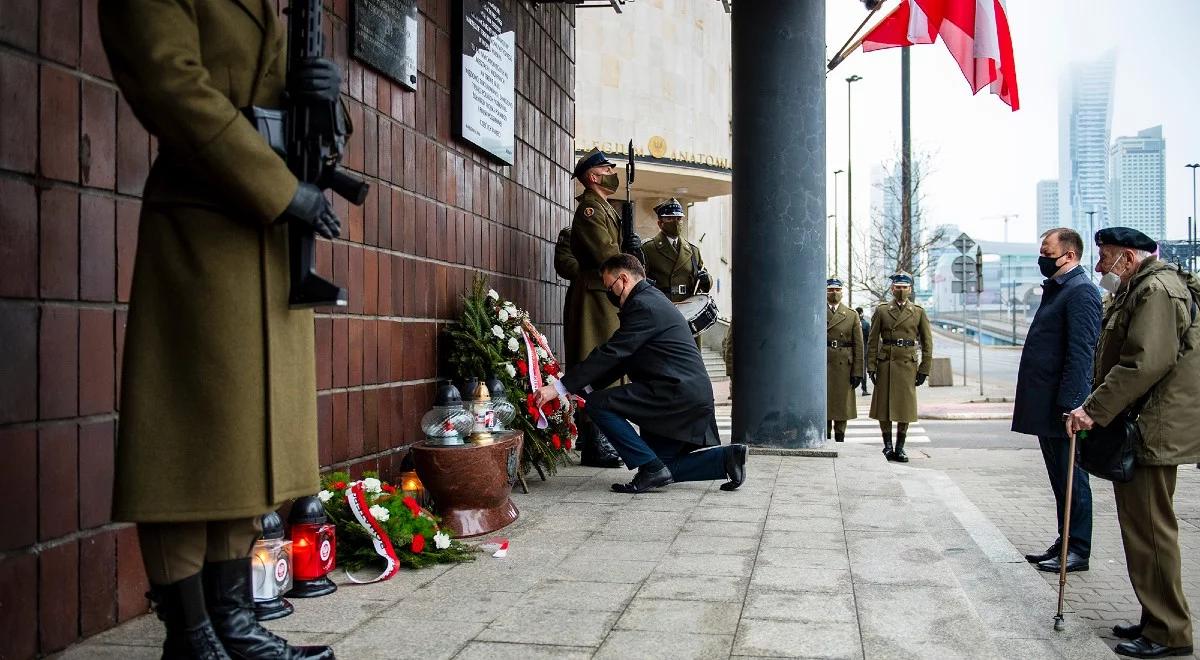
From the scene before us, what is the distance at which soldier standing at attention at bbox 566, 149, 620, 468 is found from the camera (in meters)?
7.20

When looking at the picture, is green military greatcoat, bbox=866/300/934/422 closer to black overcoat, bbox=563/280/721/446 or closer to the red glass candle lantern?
black overcoat, bbox=563/280/721/446

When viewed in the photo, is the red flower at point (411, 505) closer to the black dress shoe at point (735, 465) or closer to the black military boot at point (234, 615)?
the black military boot at point (234, 615)

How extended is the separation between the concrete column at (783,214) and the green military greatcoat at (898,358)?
9.41ft

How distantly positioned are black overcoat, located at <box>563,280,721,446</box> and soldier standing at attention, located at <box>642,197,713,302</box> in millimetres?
1713

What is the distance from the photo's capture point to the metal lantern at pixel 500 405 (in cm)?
557

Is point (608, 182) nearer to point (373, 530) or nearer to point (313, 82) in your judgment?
point (373, 530)

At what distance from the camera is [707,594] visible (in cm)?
393

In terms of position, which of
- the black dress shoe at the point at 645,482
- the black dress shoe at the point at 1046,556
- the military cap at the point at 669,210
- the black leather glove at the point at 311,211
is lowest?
the black dress shoe at the point at 1046,556

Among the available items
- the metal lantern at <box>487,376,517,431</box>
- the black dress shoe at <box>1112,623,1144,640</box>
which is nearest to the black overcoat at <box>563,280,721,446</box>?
the metal lantern at <box>487,376,517,431</box>

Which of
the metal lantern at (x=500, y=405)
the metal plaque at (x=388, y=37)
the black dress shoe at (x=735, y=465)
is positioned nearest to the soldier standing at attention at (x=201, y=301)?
the metal plaque at (x=388, y=37)

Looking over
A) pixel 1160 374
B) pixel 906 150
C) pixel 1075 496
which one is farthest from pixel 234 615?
pixel 906 150

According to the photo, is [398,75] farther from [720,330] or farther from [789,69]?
[720,330]

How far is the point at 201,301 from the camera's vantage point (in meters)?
2.51

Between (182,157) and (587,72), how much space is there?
18.6 m
